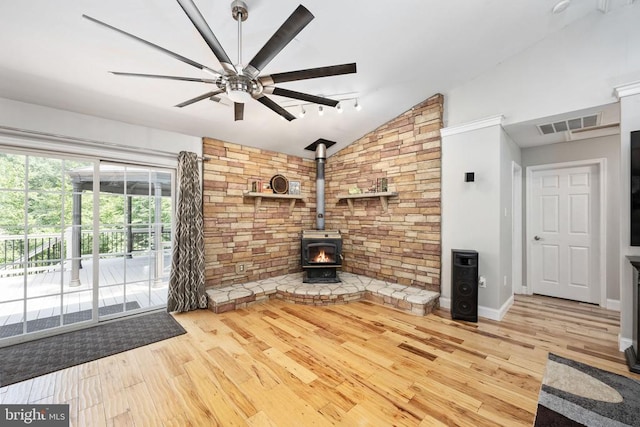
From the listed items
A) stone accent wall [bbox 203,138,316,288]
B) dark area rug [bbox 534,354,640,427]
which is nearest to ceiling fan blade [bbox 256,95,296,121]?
stone accent wall [bbox 203,138,316,288]

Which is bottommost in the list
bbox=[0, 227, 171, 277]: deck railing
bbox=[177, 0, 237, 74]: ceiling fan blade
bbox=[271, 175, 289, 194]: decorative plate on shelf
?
bbox=[0, 227, 171, 277]: deck railing

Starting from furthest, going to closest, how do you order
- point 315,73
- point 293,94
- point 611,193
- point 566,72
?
point 611,193 < point 566,72 < point 293,94 < point 315,73

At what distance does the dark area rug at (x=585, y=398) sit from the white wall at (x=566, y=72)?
2.55 m

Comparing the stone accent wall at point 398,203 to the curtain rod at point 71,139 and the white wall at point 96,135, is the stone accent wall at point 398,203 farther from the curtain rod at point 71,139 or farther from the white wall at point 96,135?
the curtain rod at point 71,139

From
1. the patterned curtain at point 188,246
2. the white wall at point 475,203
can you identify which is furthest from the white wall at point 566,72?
the patterned curtain at point 188,246

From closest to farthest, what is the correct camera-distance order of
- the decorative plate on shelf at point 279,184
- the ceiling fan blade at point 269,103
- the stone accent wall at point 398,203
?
the ceiling fan blade at point 269,103 < the stone accent wall at point 398,203 < the decorative plate on shelf at point 279,184

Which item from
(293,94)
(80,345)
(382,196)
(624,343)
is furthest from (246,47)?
(624,343)

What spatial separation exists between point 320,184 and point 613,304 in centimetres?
460

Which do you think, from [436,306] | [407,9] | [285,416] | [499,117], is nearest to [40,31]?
[407,9]

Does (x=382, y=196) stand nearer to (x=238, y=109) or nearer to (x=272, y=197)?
(x=272, y=197)

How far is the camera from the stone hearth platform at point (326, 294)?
3414mm

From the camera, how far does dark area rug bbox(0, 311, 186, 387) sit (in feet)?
7.20

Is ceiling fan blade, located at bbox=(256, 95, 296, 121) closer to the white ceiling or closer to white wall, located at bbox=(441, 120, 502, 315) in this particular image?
the white ceiling

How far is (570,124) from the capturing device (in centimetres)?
312
